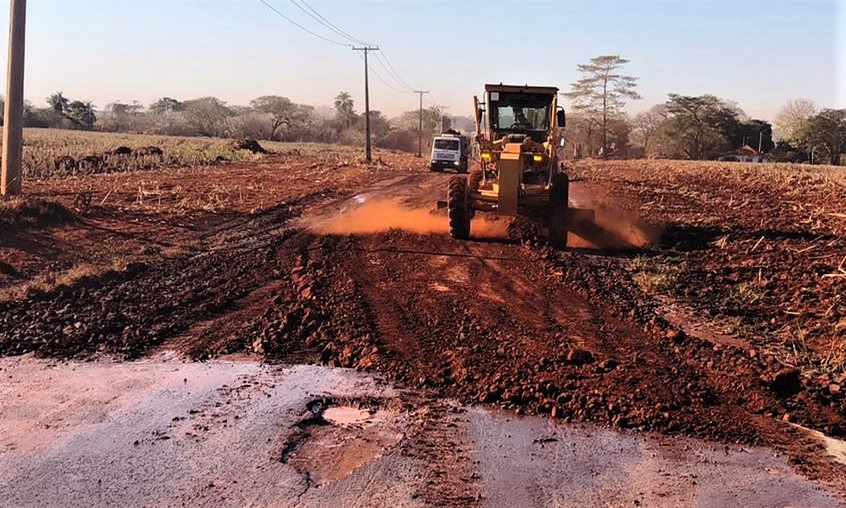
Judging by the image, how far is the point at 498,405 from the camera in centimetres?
582

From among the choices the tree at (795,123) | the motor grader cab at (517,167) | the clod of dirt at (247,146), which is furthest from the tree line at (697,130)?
the motor grader cab at (517,167)

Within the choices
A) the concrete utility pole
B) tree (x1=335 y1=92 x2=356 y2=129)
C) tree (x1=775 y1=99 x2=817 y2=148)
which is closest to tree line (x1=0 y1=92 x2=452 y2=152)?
tree (x1=335 y1=92 x2=356 y2=129)

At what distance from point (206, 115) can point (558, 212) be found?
4427 inches

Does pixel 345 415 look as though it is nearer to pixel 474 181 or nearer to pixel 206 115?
pixel 474 181

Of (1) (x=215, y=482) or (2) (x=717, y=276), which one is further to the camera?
(2) (x=717, y=276)

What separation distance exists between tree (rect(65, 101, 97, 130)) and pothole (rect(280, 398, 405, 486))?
99828mm

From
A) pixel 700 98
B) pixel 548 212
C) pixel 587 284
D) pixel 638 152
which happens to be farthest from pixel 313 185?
pixel 638 152

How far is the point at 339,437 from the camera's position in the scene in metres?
5.25

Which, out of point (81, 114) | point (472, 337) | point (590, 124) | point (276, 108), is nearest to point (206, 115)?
point (276, 108)

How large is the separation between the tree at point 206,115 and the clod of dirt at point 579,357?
10725cm

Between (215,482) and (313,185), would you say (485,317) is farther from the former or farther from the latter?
(313,185)

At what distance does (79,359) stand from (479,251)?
24.6 feet

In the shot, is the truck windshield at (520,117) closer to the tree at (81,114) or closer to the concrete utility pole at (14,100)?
the concrete utility pole at (14,100)

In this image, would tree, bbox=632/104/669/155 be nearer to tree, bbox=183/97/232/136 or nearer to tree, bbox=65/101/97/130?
tree, bbox=183/97/232/136
